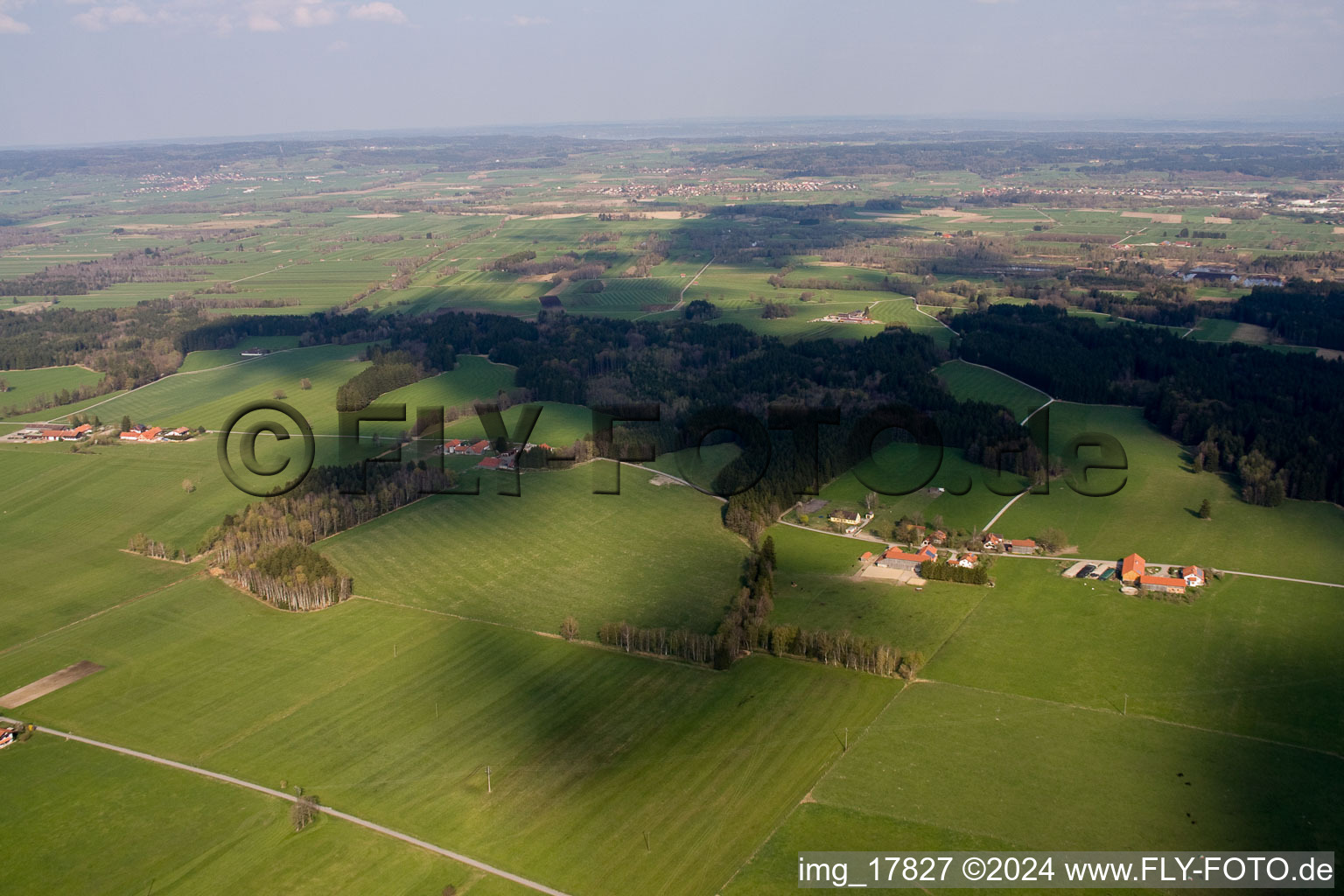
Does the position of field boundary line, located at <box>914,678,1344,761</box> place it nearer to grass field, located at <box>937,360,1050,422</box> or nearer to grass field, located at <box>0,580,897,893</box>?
grass field, located at <box>0,580,897,893</box>

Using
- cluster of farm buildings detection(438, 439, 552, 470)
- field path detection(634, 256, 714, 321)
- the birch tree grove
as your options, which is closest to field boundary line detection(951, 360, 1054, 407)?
field path detection(634, 256, 714, 321)

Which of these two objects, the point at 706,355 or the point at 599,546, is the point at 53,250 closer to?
the point at 706,355

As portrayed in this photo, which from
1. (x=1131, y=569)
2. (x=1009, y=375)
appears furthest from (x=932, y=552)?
(x=1009, y=375)

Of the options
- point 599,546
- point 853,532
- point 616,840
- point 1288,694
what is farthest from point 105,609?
point 1288,694

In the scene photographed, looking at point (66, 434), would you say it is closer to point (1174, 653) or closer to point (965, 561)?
point (965, 561)

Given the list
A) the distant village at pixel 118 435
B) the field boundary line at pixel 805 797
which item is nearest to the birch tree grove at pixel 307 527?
the distant village at pixel 118 435
